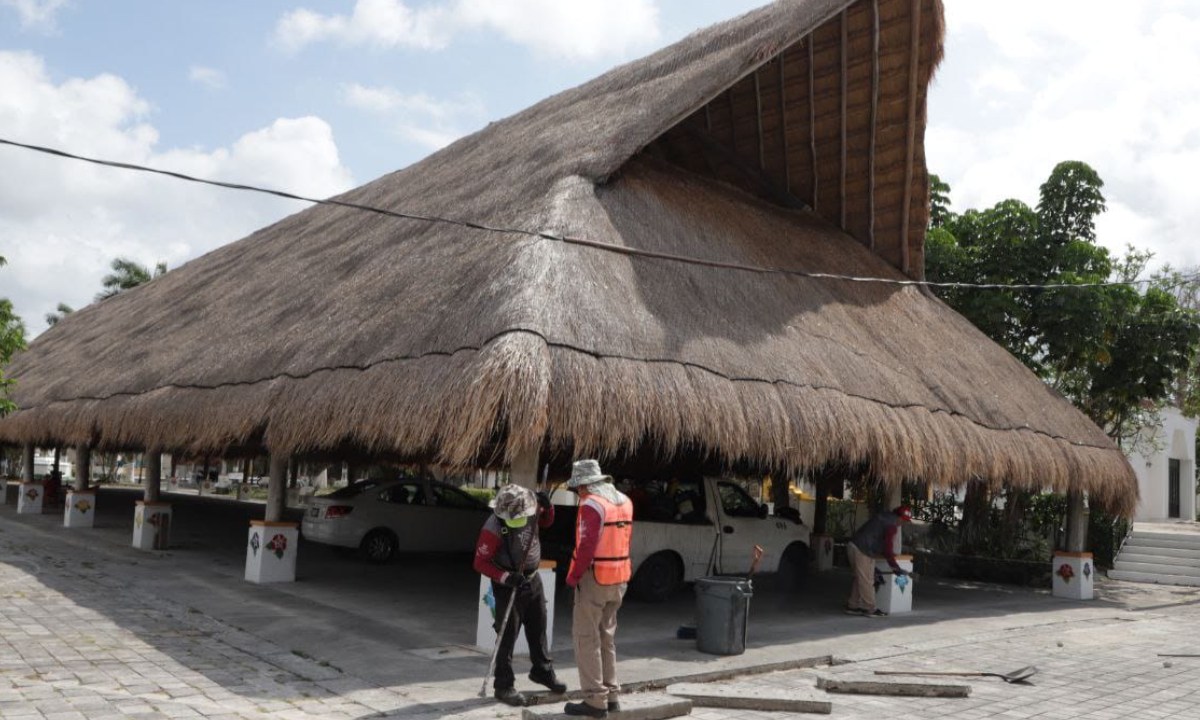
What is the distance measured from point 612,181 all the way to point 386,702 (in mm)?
7625

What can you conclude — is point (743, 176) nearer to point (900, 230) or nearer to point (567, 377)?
point (900, 230)

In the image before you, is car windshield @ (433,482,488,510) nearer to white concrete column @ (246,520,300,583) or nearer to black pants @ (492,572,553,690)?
white concrete column @ (246,520,300,583)

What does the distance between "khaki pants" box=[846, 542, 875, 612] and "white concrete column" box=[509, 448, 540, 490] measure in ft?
19.5

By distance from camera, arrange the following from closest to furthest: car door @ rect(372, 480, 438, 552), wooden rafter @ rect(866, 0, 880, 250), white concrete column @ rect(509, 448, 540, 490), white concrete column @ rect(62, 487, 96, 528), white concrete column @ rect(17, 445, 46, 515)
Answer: white concrete column @ rect(509, 448, 540, 490) → wooden rafter @ rect(866, 0, 880, 250) → car door @ rect(372, 480, 438, 552) → white concrete column @ rect(62, 487, 96, 528) → white concrete column @ rect(17, 445, 46, 515)

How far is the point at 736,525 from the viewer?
45.4 ft

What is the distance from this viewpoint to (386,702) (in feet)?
23.7

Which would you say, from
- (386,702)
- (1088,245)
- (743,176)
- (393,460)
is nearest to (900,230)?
(743,176)

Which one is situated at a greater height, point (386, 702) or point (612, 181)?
point (612, 181)

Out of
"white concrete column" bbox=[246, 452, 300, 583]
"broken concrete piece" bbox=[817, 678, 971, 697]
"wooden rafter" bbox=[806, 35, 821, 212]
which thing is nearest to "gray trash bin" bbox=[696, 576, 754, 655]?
"broken concrete piece" bbox=[817, 678, 971, 697]

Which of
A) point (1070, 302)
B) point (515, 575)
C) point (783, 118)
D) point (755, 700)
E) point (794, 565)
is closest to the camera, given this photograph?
point (515, 575)

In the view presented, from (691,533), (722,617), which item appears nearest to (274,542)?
(691,533)

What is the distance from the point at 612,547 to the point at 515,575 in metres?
0.94

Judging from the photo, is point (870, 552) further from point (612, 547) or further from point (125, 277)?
point (125, 277)

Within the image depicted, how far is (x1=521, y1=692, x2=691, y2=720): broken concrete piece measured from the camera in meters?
6.92
